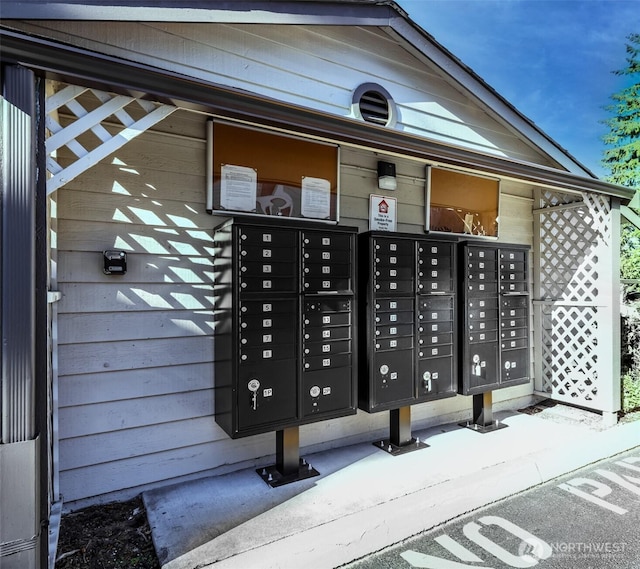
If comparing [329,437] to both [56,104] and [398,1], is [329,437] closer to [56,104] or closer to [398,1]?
[56,104]

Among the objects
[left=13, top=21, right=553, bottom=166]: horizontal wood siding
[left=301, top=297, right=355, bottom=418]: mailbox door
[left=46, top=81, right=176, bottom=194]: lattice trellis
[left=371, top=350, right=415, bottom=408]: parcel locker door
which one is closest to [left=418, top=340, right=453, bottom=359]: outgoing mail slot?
[left=371, top=350, right=415, bottom=408]: parcel locker door

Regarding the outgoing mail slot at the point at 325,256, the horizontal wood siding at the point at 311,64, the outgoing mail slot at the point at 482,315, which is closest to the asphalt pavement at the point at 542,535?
the outgoing mail slot at the point at 482,315

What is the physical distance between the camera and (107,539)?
7.20 ft

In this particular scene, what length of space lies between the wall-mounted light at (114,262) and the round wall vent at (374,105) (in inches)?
88.1

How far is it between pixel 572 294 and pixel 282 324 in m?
3.49

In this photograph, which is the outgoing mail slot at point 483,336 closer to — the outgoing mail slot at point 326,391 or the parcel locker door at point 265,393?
the outgoing mail slot at point 326,391

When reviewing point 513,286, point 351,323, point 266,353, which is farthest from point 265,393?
point 513,286

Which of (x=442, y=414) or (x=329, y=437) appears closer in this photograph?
(x=329, y=437)

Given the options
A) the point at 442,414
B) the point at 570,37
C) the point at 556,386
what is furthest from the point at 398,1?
the point at 570,37

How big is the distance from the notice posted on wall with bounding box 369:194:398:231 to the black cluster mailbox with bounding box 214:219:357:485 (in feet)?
2.35

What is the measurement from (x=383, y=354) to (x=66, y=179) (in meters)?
2.31

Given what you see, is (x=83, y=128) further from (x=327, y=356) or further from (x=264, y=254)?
(x=327, y=356)

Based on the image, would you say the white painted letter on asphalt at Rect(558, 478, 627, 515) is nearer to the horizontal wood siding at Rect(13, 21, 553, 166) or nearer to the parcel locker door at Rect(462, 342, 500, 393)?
the parcel locker door at Rect(462, 342, 500, 393)

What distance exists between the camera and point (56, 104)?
1.77 m
